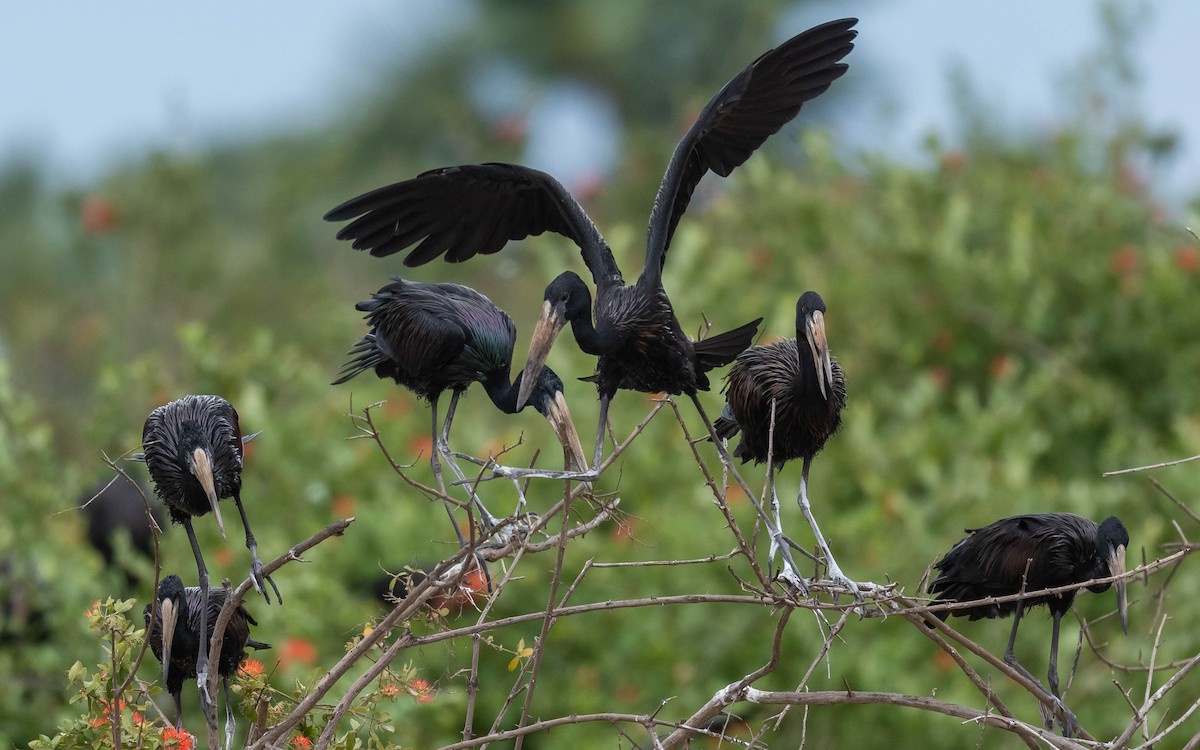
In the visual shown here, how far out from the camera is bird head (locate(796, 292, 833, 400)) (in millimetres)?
3582

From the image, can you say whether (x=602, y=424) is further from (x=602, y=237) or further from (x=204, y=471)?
(x=204, y=471)

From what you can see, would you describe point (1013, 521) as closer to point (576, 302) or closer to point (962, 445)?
point (576, 302)

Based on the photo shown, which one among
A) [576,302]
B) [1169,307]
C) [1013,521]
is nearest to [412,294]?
[576,302]

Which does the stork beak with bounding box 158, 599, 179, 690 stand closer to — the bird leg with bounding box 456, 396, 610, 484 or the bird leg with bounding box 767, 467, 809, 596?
the bird leg with bounding box 456, 396, 610, 484

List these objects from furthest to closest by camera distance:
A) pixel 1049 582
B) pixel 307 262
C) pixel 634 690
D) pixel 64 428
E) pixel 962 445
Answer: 1. pixel 307 262
2. pixel 64 428
3. pixel 962 445
4. pixel 634 690
5. pixel 1049 582

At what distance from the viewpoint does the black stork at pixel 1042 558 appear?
383cm

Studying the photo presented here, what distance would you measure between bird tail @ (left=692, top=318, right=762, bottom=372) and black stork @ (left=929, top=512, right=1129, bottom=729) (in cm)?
82

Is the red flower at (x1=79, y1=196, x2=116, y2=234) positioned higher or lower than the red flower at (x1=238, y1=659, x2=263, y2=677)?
higher

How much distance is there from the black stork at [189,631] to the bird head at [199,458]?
0.95 ft

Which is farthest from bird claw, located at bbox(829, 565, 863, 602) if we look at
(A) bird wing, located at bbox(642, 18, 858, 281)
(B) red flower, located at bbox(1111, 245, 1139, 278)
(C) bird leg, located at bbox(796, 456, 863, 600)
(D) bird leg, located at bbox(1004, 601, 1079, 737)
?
(B) red flower, located at bbox(1111, 245, 1139, 278)

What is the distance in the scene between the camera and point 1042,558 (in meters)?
3.82

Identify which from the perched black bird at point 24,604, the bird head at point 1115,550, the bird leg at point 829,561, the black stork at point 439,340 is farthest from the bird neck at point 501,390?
the perched black bird at point 24,604

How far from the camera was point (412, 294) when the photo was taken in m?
4.28

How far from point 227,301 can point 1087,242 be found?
345 inches
